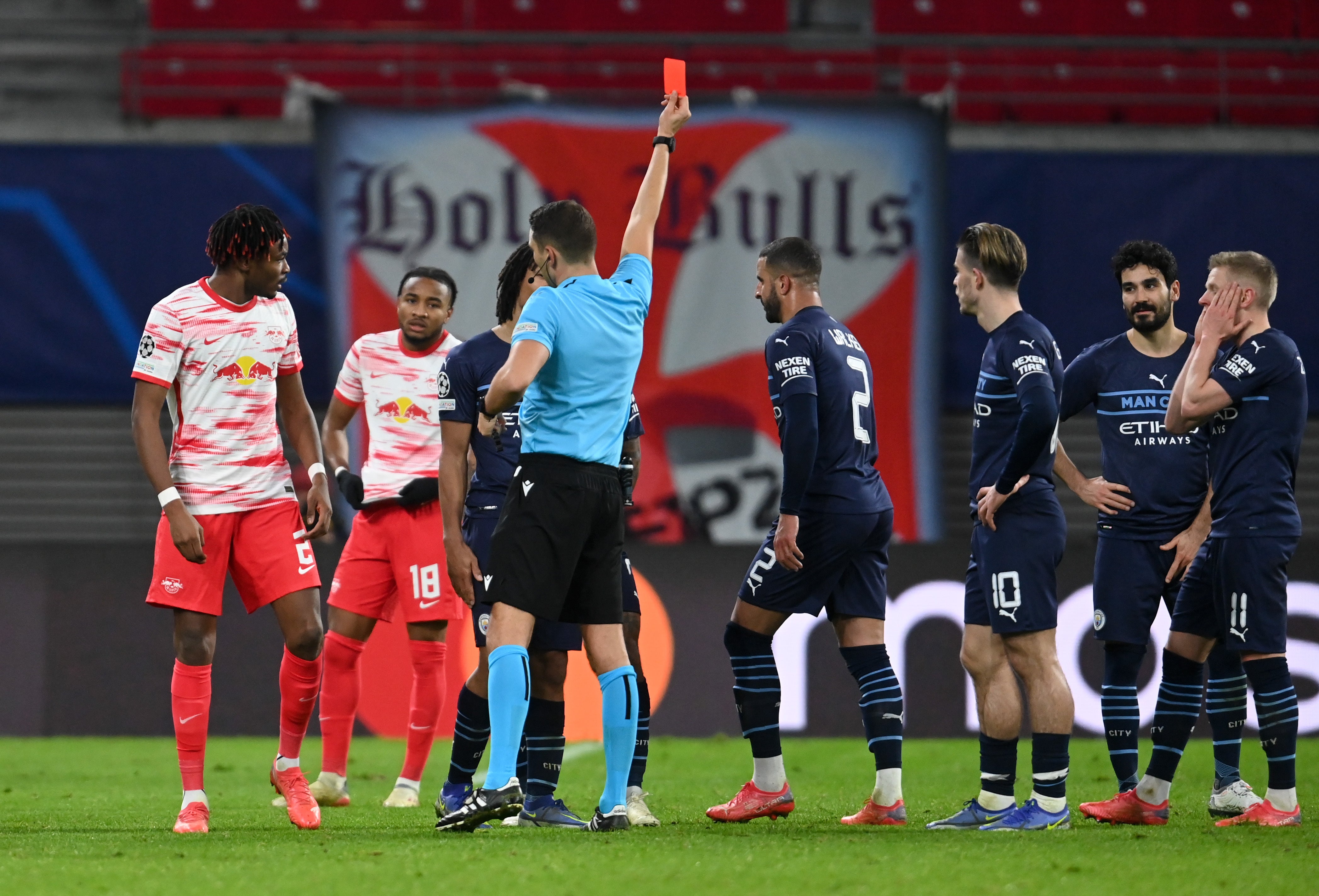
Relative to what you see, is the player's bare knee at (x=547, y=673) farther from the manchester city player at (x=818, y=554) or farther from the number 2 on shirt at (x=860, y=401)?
the number 2 on shirt at (x=860, y=401)

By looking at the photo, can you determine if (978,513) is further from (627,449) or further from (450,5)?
(450,5)

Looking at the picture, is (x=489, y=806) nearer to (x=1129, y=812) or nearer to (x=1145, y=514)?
(x=1129, y=812)

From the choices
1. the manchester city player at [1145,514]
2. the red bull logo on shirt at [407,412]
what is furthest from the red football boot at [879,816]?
the red bull logo on shirt at [407,412]

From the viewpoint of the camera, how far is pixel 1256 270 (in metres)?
5.69

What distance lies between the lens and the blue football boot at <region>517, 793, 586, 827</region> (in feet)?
17.5

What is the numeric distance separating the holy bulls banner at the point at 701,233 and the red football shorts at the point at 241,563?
25.0ft

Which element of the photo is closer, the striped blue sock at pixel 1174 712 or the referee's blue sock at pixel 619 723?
the referee's blue sock at pixel 619 723

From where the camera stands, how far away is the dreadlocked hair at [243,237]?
5504 mm

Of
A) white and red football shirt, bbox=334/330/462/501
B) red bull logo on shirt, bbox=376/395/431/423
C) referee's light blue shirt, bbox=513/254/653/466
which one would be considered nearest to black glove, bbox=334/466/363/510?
white and red football shirt, bbox=334/330/462/501

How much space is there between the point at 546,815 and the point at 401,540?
168 centimetres

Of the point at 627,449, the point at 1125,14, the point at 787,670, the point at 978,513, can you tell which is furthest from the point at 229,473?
the point at 1125,14

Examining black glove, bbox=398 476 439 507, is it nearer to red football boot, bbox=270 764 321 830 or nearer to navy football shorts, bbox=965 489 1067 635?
red football boot, bbox=270 764 321 830

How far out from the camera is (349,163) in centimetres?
1352

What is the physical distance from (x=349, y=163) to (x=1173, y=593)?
9393 millimetres
